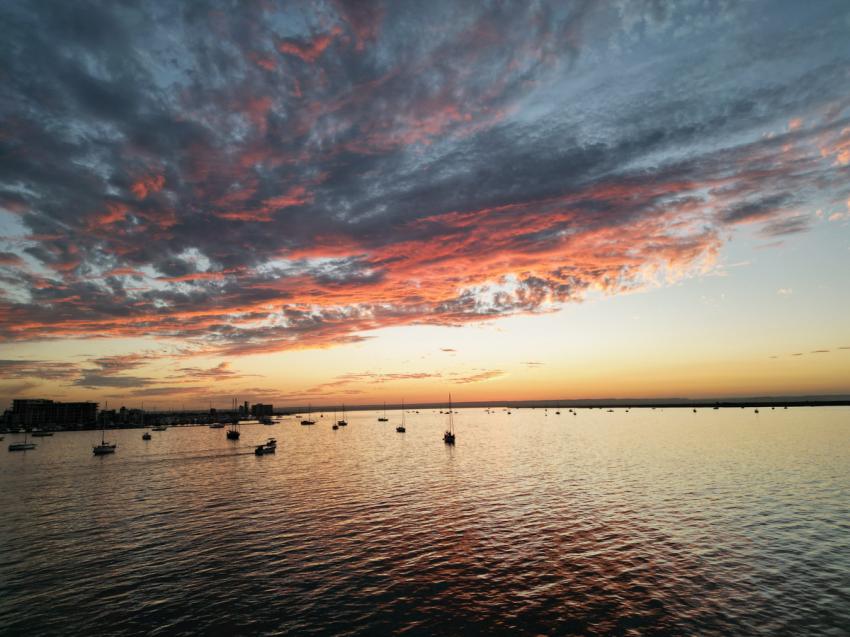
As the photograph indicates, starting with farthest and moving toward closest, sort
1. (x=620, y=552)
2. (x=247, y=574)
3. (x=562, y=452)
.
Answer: (x=562, y=452), (x=620, y=552), (x=247, y=574)

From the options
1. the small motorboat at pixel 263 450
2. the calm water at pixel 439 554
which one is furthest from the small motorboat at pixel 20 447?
the calm water at pixel 439 554

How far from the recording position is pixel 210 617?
947 inches

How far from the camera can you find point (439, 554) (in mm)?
33406

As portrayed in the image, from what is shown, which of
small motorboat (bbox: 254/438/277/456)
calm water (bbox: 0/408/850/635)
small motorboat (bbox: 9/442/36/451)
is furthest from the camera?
small motorboat (bbox: 9/442/36/451)

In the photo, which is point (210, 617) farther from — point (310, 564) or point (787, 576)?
point (787, 576)

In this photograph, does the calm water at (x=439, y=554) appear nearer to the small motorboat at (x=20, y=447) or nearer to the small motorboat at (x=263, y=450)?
the small motorboat at (x=263, y=450)

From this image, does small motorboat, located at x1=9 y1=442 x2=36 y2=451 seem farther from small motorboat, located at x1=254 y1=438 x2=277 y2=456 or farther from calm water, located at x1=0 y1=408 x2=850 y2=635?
calm water, located at x1=0 y1=408 x2=850 y2=635

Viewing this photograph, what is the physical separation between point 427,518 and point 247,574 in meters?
19.2

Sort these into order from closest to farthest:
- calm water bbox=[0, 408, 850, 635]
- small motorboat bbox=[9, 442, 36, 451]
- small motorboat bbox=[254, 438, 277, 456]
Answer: calm water bbox=[0, 408, 850, 635]
small motorboat bbox=[254, 438, 277, 456]
small motorboat bbox=[9, 442, 36, 451]

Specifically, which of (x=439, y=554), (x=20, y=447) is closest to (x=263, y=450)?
(x=439, y=554)

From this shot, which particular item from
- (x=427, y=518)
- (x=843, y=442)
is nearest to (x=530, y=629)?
(x=427, y=518)

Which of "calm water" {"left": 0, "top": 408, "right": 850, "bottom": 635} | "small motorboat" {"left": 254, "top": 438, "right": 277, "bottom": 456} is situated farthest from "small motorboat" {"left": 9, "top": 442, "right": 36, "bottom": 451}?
"calm water" {"left": 0, "top": 408, "right": 850, "bottom": 635}

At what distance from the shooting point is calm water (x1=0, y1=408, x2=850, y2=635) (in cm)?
2356

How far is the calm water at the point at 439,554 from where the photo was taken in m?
23.6
